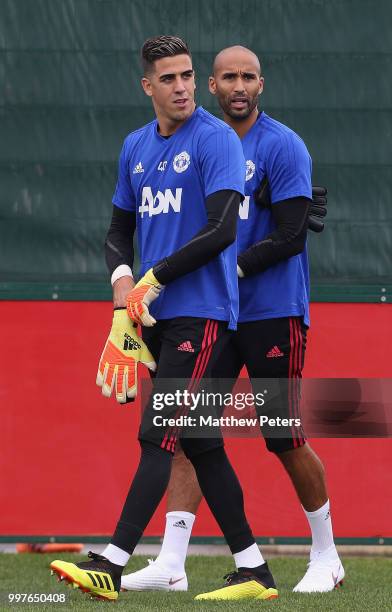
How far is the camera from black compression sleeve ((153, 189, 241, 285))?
4.68 m

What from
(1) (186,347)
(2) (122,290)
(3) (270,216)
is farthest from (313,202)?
(1) (186,347)

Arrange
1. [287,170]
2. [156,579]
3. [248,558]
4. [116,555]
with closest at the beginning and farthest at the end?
[116,555]
[248,558]
[156,579]
[287,170]

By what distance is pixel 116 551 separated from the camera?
4527 mm

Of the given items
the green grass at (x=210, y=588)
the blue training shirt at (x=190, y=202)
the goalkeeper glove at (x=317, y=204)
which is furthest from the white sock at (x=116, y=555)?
the goalkeeper glove at (x=317, y=204)

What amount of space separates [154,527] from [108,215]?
5.08 feet

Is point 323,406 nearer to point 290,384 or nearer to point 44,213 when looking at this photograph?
point 290,384

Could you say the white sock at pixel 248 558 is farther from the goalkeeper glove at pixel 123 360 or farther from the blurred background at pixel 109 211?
the blurred background at pixel 109 211

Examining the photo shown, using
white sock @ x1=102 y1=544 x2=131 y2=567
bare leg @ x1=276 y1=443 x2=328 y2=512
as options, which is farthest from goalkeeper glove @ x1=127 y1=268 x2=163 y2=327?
bare leg @ x1=276 y1=443 x2=328 y2=512

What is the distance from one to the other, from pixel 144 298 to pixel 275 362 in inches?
34.9

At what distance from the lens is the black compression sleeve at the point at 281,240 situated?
5.30 metres

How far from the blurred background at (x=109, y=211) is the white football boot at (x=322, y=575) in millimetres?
1042

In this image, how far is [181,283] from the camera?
190 inches

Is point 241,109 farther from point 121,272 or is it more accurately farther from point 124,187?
point 121,272

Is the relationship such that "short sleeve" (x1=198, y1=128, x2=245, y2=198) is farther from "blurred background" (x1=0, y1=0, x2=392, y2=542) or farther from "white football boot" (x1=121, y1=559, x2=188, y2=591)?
"blurred background" (x1=0, y1=0, x2=392, y2=542)
